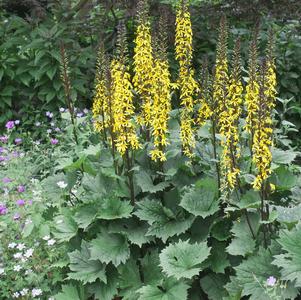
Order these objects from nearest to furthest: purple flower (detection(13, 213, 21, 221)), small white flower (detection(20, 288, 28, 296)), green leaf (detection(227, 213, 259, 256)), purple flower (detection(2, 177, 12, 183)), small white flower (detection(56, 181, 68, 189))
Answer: green leaf (detection(227, 213, 259, 256)) → small white flower (detection(20, 288, 28, 296)) → small white flower (detection(56, 181, 68, 189)) → purple flower (detection(13, 213, 21, 221)) → purple flower (detection(2, 177, 12, 183))

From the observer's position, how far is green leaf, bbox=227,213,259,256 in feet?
12.0

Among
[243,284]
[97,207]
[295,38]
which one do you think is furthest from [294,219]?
[295,38]

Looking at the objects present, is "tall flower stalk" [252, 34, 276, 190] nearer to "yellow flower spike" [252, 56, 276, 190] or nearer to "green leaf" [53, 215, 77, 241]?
"yellow flower spike" [252, 56, 276, 190]

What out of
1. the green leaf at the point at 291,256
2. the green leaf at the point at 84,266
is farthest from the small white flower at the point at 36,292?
the green leaf at the point at 291,256

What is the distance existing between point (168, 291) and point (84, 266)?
2.48 ft

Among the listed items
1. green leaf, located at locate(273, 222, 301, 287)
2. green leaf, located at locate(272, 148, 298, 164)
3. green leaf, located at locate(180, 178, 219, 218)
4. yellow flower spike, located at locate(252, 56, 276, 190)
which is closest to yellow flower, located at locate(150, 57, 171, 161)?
green leaf, located at locate(180, 178, 219, 218)

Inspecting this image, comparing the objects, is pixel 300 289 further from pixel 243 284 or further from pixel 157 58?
pixel 157 58

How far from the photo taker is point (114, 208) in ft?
13.4

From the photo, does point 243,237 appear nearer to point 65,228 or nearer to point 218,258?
point 218,258

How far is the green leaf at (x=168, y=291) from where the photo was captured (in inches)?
143

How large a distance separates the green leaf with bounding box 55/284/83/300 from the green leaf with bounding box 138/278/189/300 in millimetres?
606

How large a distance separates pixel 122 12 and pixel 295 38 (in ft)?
8.27

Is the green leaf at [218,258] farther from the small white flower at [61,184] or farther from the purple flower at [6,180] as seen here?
the purple flower at [6,180]

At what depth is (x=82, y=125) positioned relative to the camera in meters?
6.52
